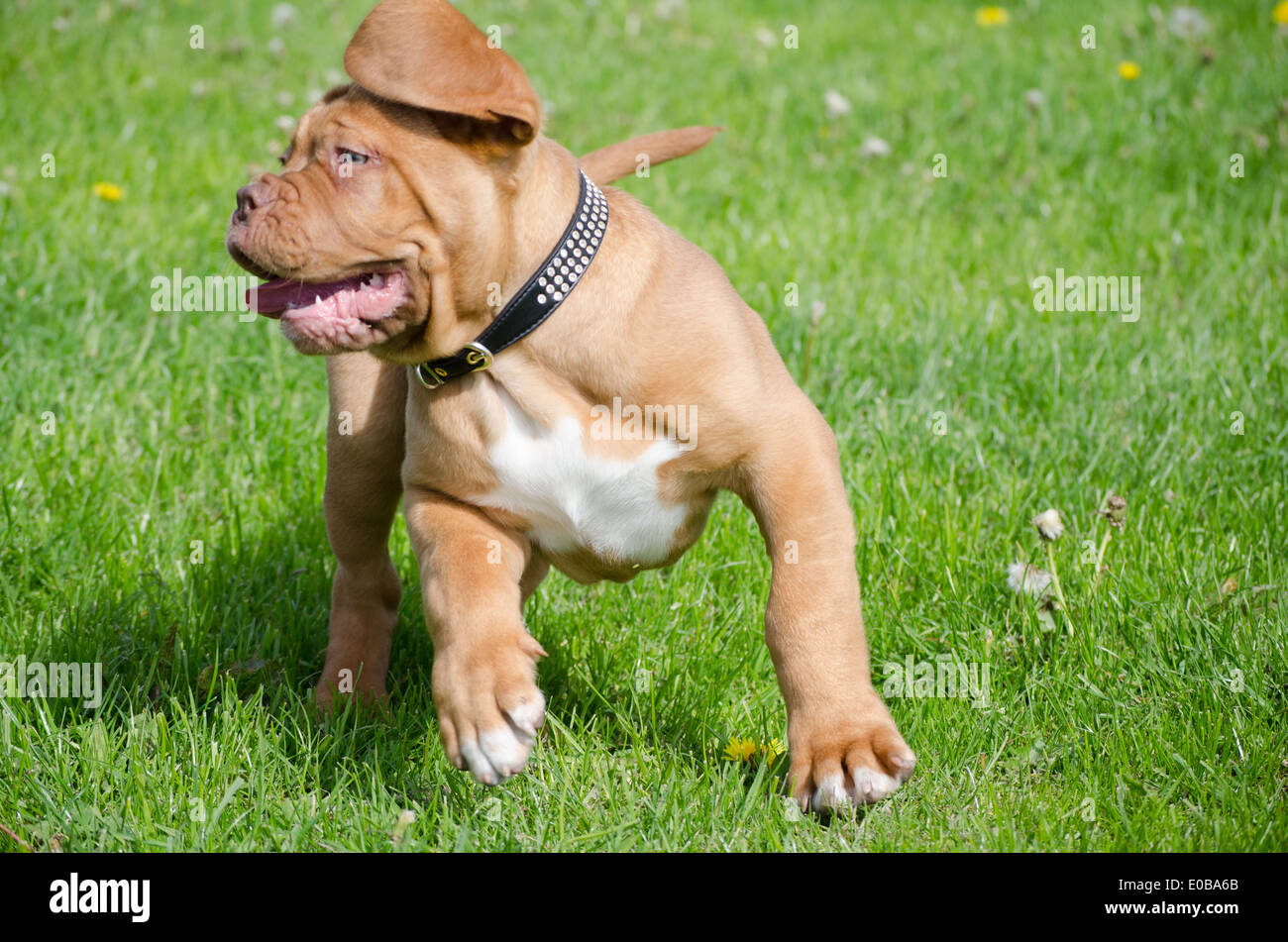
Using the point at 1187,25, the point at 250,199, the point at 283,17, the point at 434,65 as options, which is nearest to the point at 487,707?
the point at 250,199

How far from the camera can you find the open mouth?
279cm

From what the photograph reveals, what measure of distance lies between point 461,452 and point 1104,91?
5.31 metres

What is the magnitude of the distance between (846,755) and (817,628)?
270mm

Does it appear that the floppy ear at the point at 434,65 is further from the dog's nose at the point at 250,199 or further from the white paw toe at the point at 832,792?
the white paw toe at the point at 832,792

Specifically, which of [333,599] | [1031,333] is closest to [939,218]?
[1031,333]

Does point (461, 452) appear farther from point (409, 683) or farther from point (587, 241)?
point (409, 683)

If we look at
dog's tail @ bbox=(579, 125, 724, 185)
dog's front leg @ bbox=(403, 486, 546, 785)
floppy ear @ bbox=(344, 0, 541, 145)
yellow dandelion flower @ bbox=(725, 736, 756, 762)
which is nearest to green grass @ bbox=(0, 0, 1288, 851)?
yellow dandelion flower @ bbox=(725, 736, 756, 762)

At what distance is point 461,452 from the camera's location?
302 centimetres

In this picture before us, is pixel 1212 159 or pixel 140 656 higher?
pixel 1212 159

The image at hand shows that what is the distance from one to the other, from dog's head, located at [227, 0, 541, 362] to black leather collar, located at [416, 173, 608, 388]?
11 centimetres

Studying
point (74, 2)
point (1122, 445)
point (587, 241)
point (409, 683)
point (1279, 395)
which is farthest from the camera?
point (74, 2)

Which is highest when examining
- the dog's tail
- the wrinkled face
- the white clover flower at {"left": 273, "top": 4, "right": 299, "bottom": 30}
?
the white clover flower at {"left": 273, "top": 4, "right": 299, "bottom": 30}

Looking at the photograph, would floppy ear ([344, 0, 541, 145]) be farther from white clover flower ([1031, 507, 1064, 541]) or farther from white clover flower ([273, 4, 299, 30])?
white clover flower ([273, 4, 299, 30])

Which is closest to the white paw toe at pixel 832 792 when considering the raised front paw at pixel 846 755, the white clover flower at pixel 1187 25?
the raised front paw at pixel 846 755
